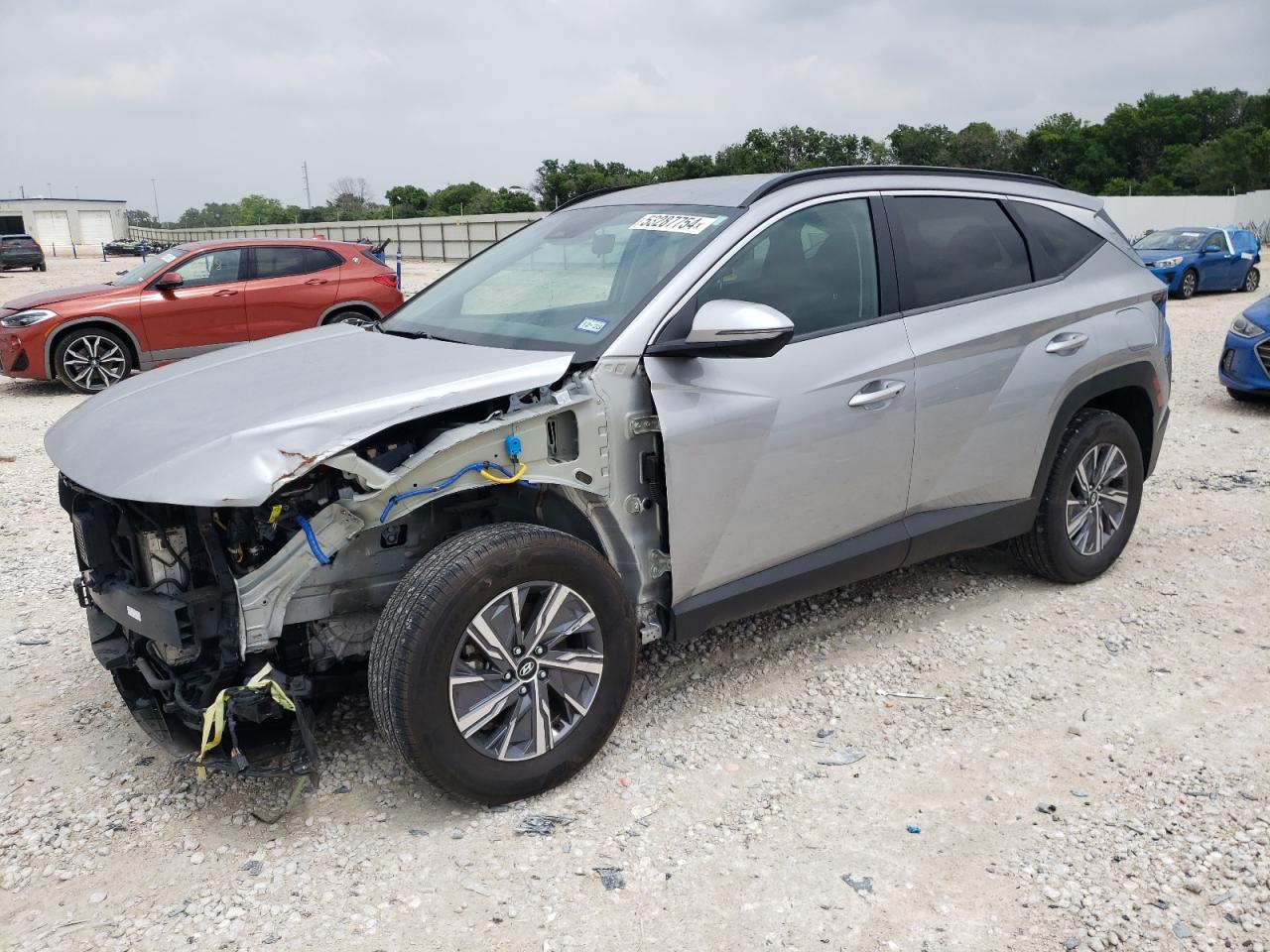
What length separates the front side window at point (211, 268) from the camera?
11.2 meters

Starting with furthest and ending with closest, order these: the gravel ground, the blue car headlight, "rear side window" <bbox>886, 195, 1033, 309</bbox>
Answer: the blue car headlight < "rear side window" <bbox>886, 195, 1033, 309</bbox> < the gravel ground

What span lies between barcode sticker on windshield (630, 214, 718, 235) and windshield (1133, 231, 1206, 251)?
18.6 meters

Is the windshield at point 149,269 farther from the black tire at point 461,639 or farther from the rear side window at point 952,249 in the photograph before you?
the black tire at point 461,639

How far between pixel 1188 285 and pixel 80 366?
60.3 feet

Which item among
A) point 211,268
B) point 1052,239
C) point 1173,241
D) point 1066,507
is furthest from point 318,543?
point 1173,241

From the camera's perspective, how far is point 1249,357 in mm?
8539

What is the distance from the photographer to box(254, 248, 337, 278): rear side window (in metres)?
11.7

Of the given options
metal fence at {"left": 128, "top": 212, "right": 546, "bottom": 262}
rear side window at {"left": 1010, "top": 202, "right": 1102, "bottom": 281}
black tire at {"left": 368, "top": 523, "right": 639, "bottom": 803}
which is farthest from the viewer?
metal fence at {"left": 128, "top": 212, "right": 546, "bottom": 262}

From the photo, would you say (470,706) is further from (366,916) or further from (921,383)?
(921,383)

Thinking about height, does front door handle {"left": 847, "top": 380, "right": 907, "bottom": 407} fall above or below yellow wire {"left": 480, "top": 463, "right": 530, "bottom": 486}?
above

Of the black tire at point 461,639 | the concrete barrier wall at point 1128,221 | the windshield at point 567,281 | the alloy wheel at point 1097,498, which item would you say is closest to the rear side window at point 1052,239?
the alloy wheel at point 1097,498

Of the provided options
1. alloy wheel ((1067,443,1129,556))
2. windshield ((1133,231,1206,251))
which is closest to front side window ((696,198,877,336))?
alloy wheel ((1067,443,1129,556))

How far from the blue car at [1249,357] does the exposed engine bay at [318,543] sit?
7.31 meters

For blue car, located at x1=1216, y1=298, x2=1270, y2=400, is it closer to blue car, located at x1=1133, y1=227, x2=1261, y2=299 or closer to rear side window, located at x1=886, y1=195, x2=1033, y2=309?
rear side window, located at x1=886, y1=195, x2=1033, y2=309
